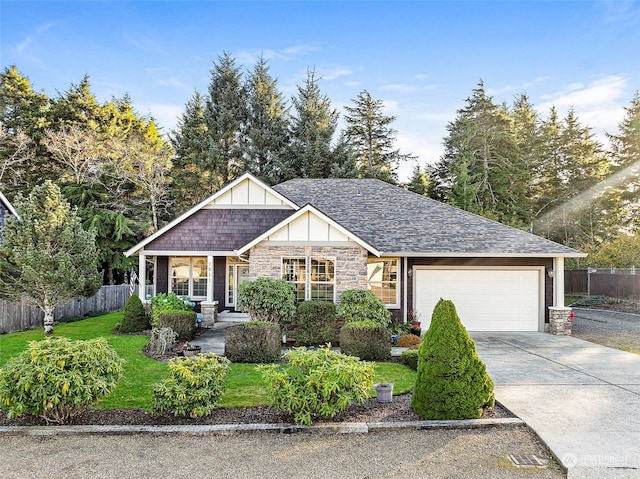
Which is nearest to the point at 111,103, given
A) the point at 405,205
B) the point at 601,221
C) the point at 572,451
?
the point at 405,205

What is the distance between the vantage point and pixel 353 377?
5.70 m

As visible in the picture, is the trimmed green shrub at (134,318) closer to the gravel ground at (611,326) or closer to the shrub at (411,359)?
the shrub at (411,359)

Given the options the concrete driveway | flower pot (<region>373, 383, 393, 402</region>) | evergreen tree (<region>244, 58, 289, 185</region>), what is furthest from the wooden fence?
evergreen tree (<region>244, 58, 289, 185</region>)

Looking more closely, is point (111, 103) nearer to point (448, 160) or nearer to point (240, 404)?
point (448, 160)

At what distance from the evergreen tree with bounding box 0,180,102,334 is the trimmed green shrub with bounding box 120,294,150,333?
148cm

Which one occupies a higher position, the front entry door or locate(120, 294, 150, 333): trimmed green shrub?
the front entry door

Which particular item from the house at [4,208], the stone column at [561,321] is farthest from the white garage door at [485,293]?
the house at [4,208]

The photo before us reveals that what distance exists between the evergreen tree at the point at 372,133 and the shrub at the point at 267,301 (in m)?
25.8

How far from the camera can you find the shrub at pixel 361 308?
11.8 meters

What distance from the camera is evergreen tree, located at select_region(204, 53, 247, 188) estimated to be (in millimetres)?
33125

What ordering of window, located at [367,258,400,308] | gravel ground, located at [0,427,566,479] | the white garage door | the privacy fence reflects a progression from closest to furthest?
gravel ground, located at [0,427,566,479], window, located at [367,258,400,308], the white garage door, the privacy fence

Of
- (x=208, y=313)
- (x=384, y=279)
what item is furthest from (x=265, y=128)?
(x=384, y=279)

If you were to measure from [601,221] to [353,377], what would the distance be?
36.0m

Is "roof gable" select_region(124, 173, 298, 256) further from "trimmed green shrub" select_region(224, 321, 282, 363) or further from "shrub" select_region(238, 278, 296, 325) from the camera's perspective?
"trimmed green shrub" select_region(224, 321, 282, 363)
